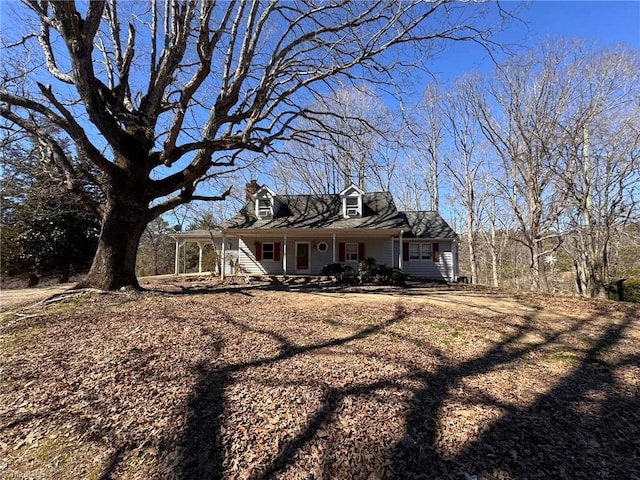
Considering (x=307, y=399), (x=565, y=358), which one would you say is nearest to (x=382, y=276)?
(x=565, y=358)

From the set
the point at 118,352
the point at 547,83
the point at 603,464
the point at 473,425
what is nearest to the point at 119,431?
the point at 118,352

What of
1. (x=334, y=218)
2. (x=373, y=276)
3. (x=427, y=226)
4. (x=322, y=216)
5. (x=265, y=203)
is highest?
(x=265, y=203)

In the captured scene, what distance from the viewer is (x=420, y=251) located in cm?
1973

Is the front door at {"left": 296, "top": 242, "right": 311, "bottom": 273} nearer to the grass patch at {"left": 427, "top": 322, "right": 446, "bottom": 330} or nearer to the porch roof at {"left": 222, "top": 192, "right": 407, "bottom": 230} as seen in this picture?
the porch roof at {"left": 222, "top": 192, "right": 407, "bottom": 230}

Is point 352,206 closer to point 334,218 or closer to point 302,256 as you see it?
point 334,218

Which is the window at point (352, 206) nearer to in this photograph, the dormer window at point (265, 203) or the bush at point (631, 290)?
the dormer window at point (265, 203)

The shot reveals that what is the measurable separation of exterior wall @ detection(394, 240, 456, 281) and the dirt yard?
13.3 metres

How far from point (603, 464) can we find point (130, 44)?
1154cm

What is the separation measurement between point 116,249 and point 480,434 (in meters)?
8.61

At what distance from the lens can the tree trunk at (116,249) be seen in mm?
8047

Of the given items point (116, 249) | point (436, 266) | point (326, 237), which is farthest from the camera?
point (436, 266)

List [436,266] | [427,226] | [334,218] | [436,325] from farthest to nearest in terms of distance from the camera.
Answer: [427,226], [436,266], [334,218], [436,325]

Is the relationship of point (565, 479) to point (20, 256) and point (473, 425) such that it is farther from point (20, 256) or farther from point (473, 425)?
point (20, 256)

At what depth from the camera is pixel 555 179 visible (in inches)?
606
